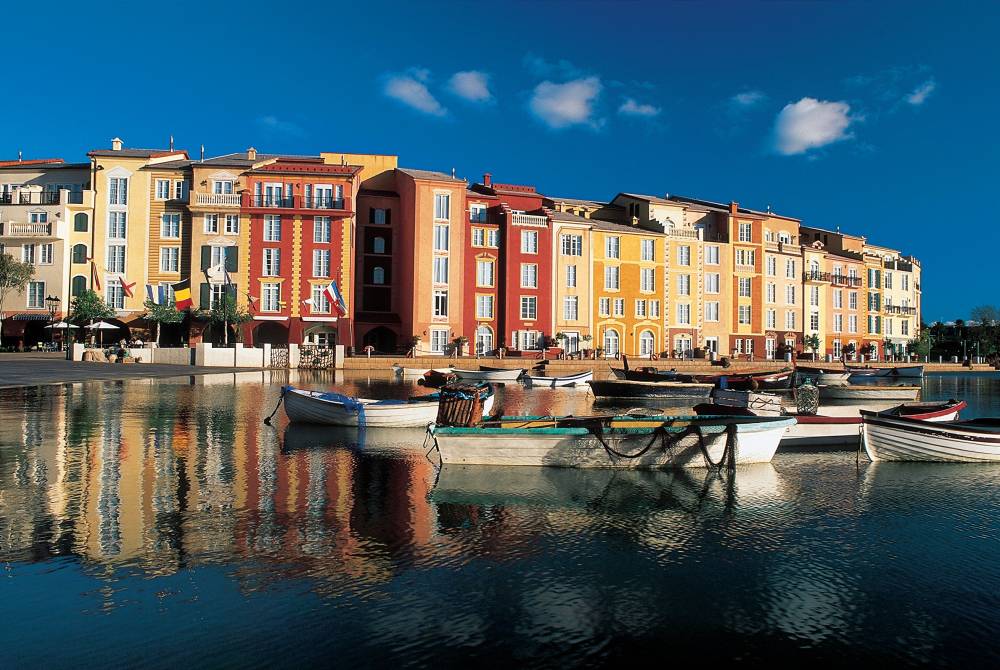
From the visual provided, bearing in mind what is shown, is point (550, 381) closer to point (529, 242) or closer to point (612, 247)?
point (529, 242)

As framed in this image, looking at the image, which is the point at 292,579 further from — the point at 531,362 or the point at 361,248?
the point at 361,248

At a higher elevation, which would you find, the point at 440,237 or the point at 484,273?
the point at 440,237

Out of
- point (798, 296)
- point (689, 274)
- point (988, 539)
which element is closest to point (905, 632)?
point (988, 539)

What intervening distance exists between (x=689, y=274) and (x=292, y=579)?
218 ft

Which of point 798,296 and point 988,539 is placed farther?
point 798,296

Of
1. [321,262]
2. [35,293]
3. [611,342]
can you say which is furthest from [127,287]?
[611,342]

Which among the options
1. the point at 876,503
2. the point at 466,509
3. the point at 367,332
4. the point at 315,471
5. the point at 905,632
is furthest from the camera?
the point at 367,332

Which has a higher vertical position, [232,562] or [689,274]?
[689,274]

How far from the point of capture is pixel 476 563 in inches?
346

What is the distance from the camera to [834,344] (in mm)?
81125

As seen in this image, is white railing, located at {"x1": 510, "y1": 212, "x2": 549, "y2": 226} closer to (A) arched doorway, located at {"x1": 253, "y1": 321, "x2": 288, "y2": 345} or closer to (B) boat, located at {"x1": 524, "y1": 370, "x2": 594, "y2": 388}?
(B) boat, located at {"x1": 524, "y1": 370, "x2": 594, "y2": 388}

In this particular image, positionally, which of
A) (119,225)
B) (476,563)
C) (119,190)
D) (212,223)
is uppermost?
(119,190)

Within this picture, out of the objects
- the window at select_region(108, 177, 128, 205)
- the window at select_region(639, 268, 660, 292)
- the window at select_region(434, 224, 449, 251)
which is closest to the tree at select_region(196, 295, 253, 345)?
the window at select_region(108, 177, 128, 205)

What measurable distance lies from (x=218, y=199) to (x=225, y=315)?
10.6 m
